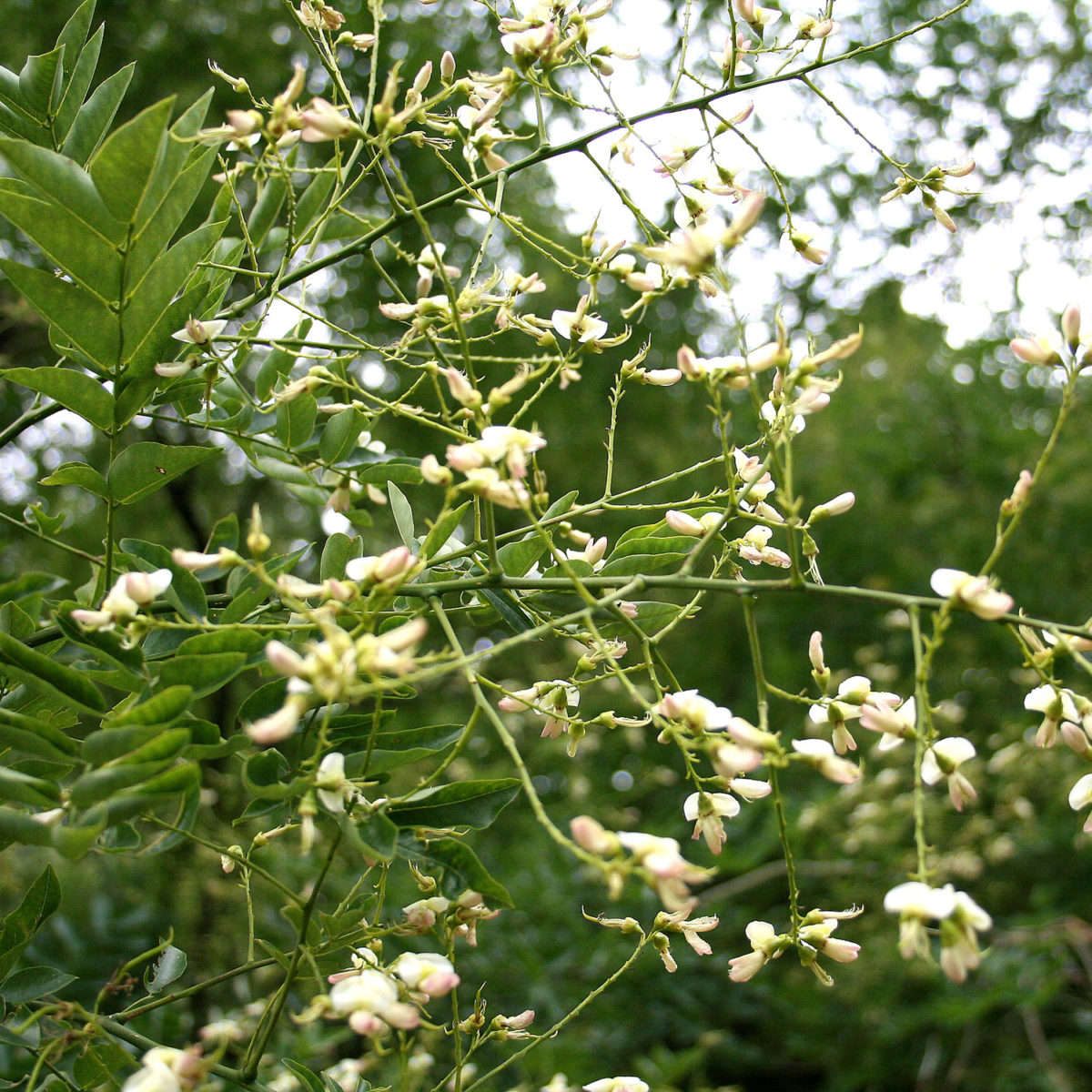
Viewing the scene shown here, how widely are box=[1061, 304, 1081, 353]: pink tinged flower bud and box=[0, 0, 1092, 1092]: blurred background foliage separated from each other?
166 centimetres

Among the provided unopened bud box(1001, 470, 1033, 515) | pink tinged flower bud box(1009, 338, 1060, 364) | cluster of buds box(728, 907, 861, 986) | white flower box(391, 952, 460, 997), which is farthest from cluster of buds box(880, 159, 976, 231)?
white flower box(391, 952, 460, 997)

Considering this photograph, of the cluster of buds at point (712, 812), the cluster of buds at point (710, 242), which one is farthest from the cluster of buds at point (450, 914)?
the cluster of buds at point (710, 242)

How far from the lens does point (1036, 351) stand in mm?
615

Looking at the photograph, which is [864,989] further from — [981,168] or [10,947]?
[981,168]

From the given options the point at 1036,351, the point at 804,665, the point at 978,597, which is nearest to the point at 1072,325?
the point at 1036,351

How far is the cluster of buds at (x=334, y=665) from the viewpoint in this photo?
428mm

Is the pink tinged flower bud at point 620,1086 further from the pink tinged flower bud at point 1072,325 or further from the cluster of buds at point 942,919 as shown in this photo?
the pink tinged flower bud at point 1072,325

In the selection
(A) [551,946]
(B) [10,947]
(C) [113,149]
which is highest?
(C) [113,149]

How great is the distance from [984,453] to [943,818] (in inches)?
60.9

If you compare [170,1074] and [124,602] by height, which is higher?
[124,602]

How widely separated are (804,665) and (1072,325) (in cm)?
317

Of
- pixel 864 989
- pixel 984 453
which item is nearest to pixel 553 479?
pixel 984 453

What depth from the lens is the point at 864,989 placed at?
3150 mm

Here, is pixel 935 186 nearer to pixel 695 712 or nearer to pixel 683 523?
pixel 683 523
